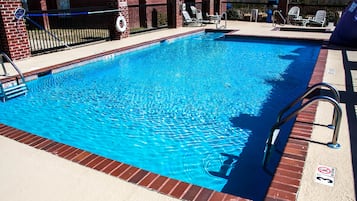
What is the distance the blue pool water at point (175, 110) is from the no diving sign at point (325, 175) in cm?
72

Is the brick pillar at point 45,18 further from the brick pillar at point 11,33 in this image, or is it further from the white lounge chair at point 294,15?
the white lounge chair at point 294,15

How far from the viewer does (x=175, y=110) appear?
17.3 ft

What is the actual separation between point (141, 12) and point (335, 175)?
13910 millimetres

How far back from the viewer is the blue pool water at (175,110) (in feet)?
12.3

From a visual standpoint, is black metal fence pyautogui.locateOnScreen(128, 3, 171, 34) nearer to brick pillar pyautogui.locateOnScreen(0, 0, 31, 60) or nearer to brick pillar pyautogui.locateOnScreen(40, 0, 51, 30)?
brick pillar pyautogui.locateOnScreen(40, 0, 51, 30)

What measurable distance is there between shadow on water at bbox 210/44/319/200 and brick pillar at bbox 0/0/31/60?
574cm

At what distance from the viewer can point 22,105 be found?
553cm

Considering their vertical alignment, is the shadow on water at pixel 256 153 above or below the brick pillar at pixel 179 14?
below

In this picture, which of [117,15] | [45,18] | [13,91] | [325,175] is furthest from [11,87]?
[45,18]

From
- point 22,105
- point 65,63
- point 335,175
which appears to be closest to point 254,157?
point 335,175

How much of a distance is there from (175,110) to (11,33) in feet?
15.7

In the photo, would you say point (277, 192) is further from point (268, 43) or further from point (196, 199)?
point (268, 43)

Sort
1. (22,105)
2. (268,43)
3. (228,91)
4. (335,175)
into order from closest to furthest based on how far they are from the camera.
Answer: (335,175)
(22,105)
(228,91)
(268,43)

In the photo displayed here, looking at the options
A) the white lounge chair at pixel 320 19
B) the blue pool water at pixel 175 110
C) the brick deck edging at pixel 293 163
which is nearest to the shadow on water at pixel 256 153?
the blue pool water at pixel 175 110
